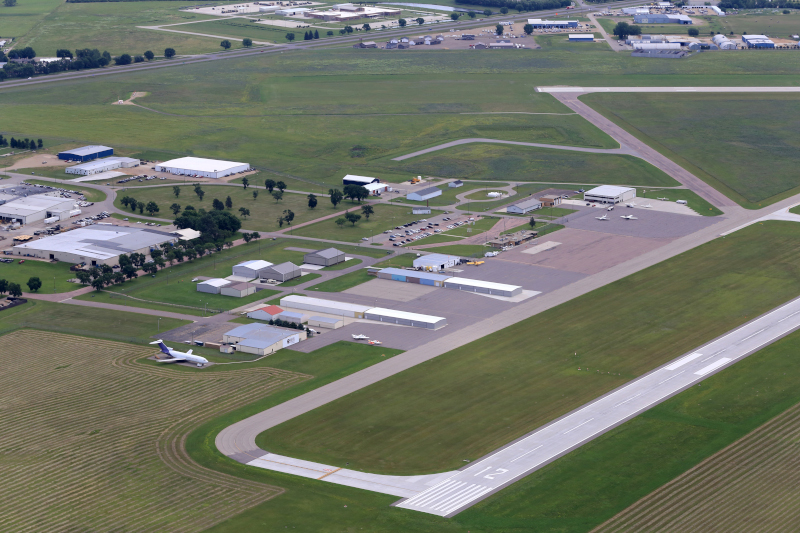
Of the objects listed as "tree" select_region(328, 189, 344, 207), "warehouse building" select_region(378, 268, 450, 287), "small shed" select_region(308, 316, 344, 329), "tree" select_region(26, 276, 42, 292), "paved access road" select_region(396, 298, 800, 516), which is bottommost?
"paved access road" select_region(396, 298, 800, 516)

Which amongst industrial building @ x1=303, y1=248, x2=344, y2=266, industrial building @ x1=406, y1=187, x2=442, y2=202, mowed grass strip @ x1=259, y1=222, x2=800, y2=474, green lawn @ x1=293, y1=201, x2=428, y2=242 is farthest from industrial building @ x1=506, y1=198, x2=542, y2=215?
industrial building @ x1=303, y1=248, x2=344, y2=266

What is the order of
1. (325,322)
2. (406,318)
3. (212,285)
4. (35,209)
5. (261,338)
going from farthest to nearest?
(35,209), (212,285), (325,322), (406,318), (261,338)

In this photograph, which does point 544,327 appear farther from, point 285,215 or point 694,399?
point 285,215

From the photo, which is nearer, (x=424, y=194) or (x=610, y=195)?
(x=610, y=195)

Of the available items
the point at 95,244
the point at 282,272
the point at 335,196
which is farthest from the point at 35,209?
the point at 282,272

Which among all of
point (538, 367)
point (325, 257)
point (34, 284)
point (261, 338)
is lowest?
point (538, 367)

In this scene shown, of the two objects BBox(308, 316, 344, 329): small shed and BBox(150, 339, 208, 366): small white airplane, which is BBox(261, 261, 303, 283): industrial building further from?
BBox(150, 339, 208, 366): small white airplane

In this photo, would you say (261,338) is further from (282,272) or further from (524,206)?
(524,206)

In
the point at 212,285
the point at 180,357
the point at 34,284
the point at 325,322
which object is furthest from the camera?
the point at 212,285
